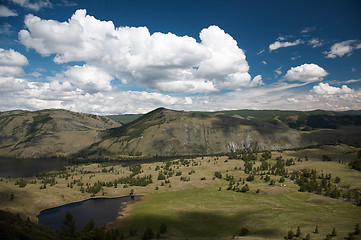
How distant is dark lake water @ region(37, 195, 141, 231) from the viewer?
331 ft

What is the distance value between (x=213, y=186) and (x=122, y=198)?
7012 centimetres

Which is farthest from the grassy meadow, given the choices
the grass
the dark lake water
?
the dark lake water

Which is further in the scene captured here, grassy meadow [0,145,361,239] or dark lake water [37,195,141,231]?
dark lake water [37,195,141,231]

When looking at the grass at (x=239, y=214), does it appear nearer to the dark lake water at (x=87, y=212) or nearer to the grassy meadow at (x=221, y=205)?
the grassy meadow at (x=221, y=205)

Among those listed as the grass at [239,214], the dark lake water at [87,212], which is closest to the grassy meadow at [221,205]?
the grass at [239,214]

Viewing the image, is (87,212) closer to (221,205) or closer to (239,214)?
(221,205)

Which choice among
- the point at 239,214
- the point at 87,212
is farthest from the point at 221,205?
the point at 87,212

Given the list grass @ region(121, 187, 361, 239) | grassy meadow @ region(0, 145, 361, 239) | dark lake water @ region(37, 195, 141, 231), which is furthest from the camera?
dark lake water @ region(37, 195, 141, 231)

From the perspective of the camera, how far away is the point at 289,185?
149 m

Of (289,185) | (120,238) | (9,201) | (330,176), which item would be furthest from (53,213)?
(330,176)

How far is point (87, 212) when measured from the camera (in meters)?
115

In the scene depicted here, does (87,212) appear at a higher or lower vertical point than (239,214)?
lower

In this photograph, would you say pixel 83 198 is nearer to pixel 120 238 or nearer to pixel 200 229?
pixel 120 238

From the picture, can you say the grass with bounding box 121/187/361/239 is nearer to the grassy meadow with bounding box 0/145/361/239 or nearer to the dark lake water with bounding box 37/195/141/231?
the grassy meadow with bounding box 0/145/361/239
